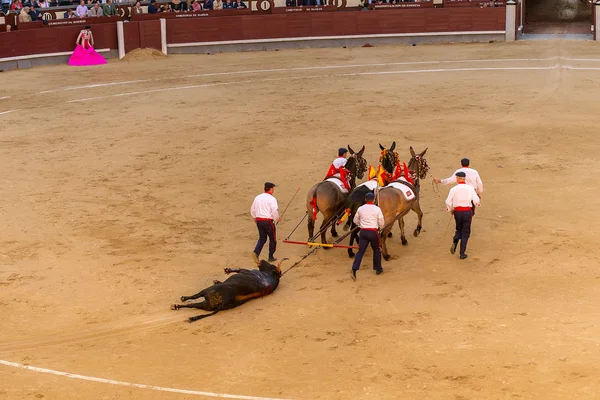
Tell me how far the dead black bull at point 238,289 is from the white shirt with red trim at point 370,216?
1292mm

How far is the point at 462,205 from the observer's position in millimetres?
13953

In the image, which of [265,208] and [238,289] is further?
[265,208]

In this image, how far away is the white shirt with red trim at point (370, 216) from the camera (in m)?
13.1

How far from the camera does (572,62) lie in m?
31.1

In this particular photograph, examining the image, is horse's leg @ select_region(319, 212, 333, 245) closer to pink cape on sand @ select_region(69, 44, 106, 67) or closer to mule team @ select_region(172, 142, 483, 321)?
mule team @ select_region(172, 142, 483, 321)

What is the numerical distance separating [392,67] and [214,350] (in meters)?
21.5

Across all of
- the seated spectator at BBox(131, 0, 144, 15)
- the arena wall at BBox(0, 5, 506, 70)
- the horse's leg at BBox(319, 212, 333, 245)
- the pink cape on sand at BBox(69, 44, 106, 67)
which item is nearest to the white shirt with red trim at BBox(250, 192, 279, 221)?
the horse's leg at BBox(319, 212, 333, 245)

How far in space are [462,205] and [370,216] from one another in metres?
1.65

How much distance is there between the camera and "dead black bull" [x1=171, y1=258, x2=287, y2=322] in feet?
40.3

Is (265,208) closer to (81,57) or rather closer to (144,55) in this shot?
(81,57)

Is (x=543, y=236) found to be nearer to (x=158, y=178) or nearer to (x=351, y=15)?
(x=158, y=178)

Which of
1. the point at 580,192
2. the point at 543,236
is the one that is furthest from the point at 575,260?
the point at 580,192

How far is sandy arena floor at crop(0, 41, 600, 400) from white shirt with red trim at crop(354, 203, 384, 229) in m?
0.84

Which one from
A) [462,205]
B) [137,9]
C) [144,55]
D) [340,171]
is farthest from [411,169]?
[137,9]
